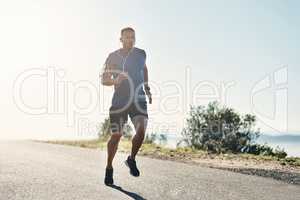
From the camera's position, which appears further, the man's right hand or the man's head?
the man's head

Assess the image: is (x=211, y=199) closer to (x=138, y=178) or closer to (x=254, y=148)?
(x=138, y=178)

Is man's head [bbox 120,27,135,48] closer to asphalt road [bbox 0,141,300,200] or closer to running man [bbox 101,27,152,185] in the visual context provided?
running man [bbox 101,27,152,185]

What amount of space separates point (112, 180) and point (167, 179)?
40.6 inches

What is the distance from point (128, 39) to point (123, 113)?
3.35 ft

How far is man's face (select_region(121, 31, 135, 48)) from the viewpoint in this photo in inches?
289

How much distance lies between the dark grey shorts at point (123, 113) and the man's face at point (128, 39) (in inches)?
32.2

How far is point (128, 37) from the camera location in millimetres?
7352

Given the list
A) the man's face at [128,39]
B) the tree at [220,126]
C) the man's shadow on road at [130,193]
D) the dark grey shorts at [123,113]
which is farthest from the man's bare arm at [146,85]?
the tree at [220,126]

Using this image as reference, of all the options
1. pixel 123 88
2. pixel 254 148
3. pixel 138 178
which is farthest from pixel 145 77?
pixel 254 148

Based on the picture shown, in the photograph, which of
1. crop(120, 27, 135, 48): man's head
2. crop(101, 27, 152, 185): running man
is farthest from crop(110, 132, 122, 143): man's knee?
crop(120, 27, 135, 48): man's head

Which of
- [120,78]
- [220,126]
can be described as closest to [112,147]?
[120,78]

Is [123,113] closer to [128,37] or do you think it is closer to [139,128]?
[139,128]

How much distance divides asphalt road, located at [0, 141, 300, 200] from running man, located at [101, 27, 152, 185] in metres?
0.53

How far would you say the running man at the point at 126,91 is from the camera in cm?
717
